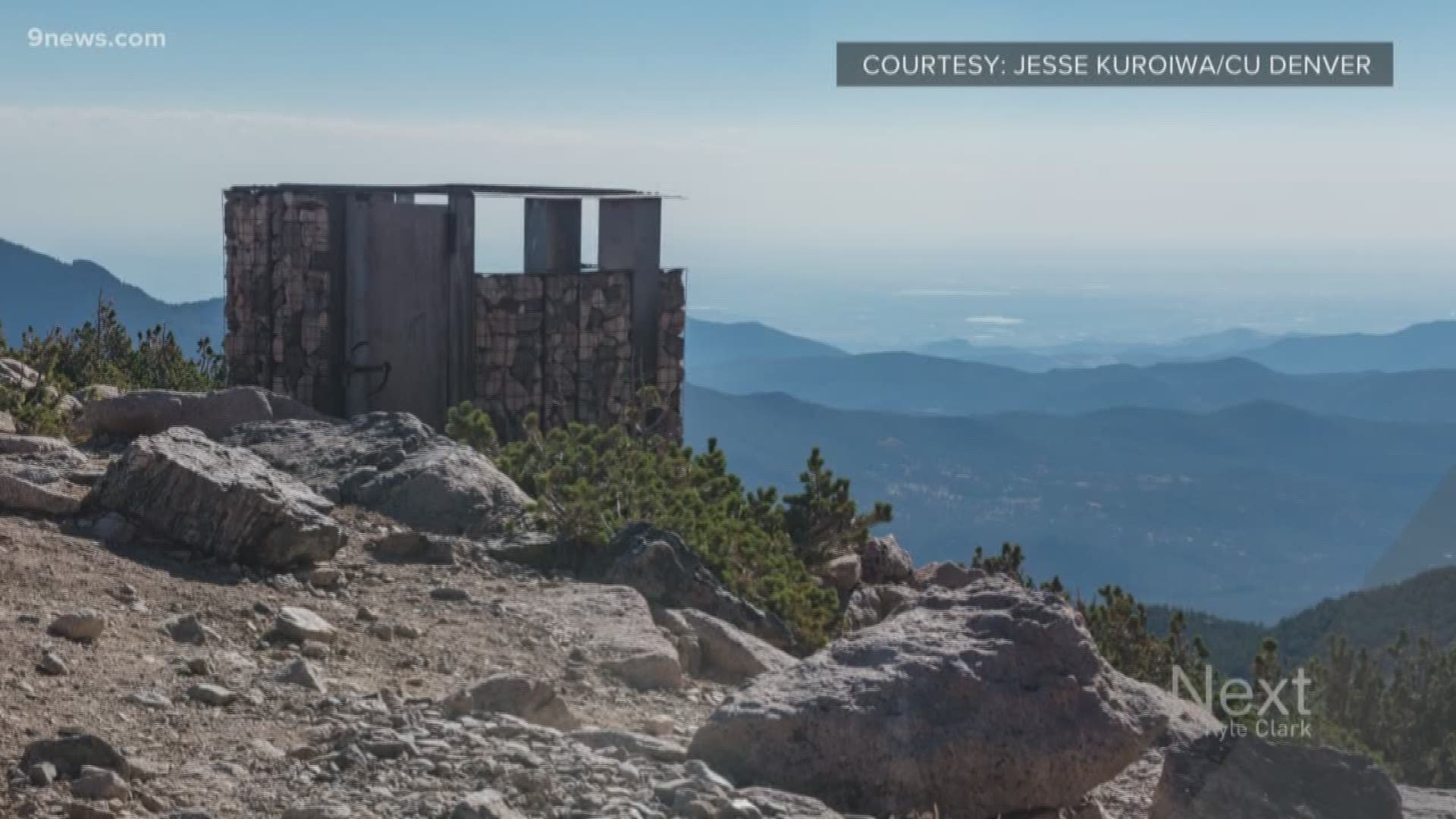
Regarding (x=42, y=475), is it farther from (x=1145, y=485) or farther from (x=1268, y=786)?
(x=1145, y=485)

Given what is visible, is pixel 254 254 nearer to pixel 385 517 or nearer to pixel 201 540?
pixel 385 517

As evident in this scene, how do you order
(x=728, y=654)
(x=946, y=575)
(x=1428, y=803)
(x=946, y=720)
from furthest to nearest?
(x=946, y=575) → (x=728, y=654) → (x=1428, y=803) → (x=946, y=720)

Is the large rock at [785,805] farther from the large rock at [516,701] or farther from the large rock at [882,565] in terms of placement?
the large rock at [882,565]

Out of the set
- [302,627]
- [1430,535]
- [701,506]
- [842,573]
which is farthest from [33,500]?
[1430,535]

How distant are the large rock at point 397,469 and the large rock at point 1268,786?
13.7 ft

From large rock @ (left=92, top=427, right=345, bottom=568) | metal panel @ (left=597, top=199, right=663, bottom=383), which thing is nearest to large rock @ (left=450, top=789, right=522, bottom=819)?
large rock @ (left=92, top=427, right=345, bottom=568)

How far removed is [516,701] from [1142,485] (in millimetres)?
155790

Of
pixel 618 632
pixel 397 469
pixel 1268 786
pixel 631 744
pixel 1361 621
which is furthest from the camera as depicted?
pixel 1361 621

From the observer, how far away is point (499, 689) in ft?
18.8

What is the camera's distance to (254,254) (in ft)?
47.8

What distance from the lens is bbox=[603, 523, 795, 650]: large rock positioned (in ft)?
27.4

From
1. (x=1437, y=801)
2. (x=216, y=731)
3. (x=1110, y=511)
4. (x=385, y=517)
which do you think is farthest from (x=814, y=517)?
(x=1110, y=511)

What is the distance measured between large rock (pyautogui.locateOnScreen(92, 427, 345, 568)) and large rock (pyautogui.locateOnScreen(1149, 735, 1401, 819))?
3900mm

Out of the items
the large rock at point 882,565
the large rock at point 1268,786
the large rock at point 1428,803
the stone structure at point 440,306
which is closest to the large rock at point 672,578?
the large rock at point 1268,786
